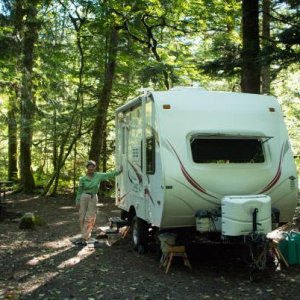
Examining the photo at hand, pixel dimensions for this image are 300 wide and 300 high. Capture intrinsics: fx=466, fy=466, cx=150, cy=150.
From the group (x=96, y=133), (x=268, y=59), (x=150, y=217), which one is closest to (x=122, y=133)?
(x=150, y=217)

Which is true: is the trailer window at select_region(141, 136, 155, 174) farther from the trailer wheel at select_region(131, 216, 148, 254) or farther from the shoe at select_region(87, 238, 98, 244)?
the shoe at select_region(87, 238, 98, 244)

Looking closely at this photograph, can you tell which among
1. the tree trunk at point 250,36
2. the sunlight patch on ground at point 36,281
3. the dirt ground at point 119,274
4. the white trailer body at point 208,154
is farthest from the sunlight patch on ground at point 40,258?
the tree trunk at point 250,36

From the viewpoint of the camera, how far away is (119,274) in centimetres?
760

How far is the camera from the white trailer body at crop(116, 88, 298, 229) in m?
7.58

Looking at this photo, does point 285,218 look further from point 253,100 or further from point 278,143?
point 253,100

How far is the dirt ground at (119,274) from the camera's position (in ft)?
21.4

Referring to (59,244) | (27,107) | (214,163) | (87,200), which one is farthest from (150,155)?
(27,107)

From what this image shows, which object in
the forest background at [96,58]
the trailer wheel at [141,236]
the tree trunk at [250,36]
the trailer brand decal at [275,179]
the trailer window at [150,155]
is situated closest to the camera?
the trailer brand decal at [275,179]

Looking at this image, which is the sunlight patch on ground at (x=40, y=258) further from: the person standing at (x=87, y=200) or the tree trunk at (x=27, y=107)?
the tree trunk at (x=27, y=107)

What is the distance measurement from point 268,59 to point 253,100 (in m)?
1.41

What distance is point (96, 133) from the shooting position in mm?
18641

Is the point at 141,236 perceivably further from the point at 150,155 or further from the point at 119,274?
the point at 150,155

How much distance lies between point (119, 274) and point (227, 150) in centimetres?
285

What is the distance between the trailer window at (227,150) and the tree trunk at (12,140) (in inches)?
552
